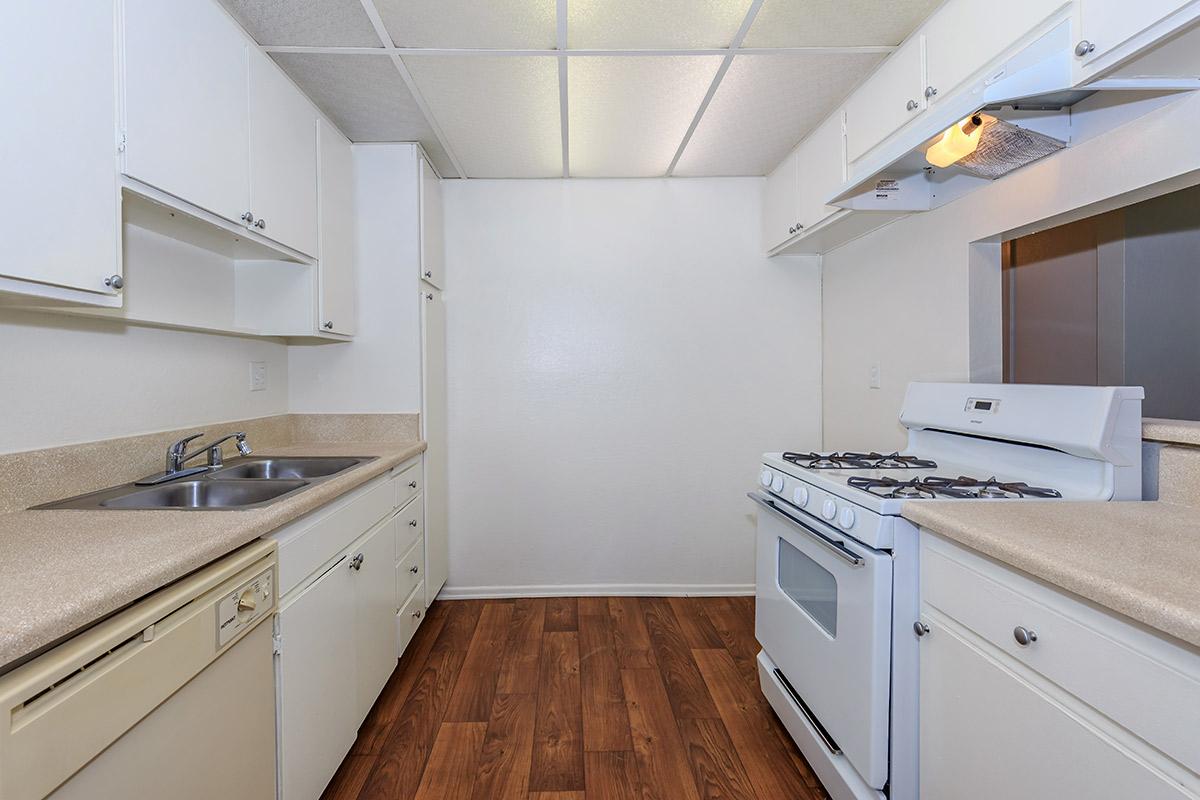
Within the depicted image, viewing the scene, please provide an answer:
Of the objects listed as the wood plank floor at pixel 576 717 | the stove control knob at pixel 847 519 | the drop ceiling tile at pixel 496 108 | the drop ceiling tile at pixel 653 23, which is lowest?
the wood plank floor at pixel 576 717

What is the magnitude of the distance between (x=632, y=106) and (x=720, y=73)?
38cm

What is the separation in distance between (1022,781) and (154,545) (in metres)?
1.56

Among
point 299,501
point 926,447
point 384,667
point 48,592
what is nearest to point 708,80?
point 926,447

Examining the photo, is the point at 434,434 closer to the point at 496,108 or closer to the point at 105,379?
the point at 105,379

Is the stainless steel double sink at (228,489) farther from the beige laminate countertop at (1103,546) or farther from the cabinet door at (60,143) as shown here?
the beige laminate countertop at (1103,546)

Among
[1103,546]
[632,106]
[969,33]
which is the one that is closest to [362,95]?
[632,106]

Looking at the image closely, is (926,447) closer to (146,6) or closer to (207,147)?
(207,147)

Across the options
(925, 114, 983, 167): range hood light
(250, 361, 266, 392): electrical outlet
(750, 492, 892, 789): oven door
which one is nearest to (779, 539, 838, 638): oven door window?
(750, 492, 892, 789): oven door

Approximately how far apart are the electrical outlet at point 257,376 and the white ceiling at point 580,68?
3.48 ft

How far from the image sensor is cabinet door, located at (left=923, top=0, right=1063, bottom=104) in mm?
1269

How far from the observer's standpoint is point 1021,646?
3.15ft

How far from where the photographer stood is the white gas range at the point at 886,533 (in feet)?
4.15

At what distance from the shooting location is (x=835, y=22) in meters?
1.67

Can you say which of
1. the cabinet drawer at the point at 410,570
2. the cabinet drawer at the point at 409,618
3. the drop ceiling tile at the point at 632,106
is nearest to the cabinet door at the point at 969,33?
the drop ceiling tile at the point at 632,106
